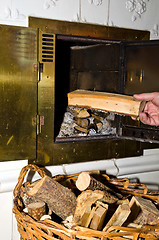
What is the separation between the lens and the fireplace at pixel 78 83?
139 cm

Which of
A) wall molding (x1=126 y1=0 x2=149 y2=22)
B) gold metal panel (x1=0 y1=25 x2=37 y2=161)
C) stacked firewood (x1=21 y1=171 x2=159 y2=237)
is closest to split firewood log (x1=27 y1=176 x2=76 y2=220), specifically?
stacked firewood (x1=21 y1=171 x2=159 y2=237)

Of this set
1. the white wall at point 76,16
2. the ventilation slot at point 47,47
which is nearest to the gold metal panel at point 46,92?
the ventilation slot at point 47,47

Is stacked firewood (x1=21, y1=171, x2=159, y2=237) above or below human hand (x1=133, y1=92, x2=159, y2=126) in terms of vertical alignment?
below

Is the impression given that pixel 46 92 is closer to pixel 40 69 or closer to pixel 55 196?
pixel 40 69

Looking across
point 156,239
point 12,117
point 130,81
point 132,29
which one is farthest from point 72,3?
point 156,239

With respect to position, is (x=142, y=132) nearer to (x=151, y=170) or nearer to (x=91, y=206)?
(x=151, y=170)

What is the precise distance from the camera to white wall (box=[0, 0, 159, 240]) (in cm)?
137

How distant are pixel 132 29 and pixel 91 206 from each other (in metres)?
1.02

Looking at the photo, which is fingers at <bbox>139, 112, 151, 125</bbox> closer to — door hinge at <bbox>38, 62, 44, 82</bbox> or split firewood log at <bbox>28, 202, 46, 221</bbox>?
door hinge at <bbox>38, 62, 44, 82</bbox>

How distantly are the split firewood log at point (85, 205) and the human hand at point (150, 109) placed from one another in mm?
515

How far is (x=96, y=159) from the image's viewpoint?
5.32 ft

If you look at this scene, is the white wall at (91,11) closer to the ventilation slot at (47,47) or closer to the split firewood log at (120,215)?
the ventilation slot at (47,47)

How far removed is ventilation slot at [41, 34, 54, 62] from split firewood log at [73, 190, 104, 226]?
0.67m

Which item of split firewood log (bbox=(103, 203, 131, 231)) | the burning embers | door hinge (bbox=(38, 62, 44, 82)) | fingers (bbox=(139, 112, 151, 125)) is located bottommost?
split firewood log (bbox=(103, 203, 131, 231))
